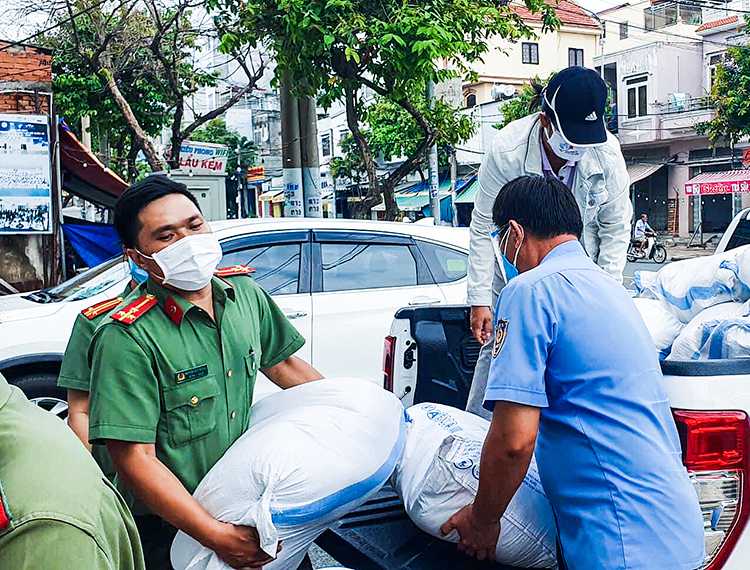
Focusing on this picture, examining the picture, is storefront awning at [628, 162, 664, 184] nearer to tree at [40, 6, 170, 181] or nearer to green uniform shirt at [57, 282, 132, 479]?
tree at [40, 6, 170, 181]

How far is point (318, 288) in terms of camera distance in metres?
5.33

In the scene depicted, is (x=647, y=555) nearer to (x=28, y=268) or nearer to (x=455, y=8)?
(x=455, y=8)

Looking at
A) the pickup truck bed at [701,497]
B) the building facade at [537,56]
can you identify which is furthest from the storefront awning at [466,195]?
the pickup truck bed at [701,497]

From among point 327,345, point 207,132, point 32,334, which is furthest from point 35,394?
point 207,132

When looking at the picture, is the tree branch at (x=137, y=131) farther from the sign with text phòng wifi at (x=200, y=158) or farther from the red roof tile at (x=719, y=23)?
the red roof tile at (x=719, y=23)

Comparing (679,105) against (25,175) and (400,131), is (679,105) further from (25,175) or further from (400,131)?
(25,175)

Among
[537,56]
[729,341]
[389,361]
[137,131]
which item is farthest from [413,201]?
[729,341]

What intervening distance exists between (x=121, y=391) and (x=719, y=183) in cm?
2815

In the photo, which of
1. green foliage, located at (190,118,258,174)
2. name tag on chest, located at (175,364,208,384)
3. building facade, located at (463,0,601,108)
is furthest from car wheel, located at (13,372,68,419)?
green foliage, located at (190,118,258,174)

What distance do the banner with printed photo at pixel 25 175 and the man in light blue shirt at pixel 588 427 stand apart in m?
9.19

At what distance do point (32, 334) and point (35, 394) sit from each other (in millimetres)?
378

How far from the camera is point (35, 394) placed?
4859 mm

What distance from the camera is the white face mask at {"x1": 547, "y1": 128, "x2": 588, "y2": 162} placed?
300 cm

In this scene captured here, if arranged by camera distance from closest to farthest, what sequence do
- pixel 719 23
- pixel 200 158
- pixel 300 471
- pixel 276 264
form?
pixel 300 471
pixel 276 264
pixel 200 158
pixel 719 23
